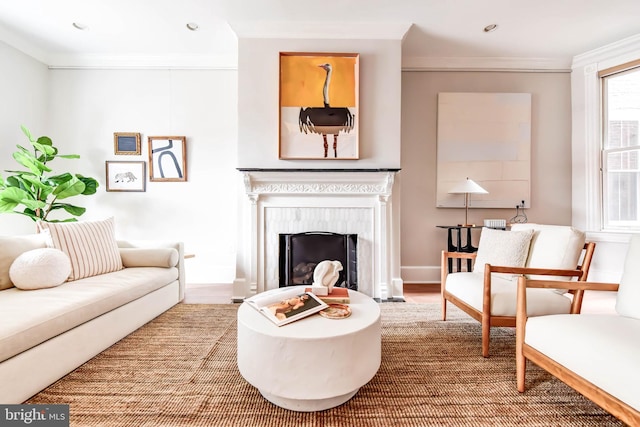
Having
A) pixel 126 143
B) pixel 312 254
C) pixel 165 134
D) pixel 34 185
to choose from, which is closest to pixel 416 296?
pixel 312 254

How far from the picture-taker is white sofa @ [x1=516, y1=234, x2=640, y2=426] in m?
0.99

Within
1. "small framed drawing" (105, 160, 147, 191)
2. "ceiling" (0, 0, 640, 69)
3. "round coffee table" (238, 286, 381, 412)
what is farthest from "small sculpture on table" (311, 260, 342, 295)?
"small framed drawing" (105, 160, 147, 191)

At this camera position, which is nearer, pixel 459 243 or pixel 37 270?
pixel 37 270

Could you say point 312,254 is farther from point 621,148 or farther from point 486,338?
point 621,148

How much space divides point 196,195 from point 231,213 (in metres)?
0.50

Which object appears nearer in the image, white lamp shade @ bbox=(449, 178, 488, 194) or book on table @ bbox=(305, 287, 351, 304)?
book on table @ bbox=(305, 287, 351, 304)

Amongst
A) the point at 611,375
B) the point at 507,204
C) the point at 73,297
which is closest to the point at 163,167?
the point at 73,297

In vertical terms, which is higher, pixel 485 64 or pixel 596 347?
pixel 485 64

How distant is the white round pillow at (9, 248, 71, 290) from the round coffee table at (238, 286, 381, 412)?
1.48m

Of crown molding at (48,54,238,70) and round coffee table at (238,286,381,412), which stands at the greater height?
crown molding at (48,54,238,70)

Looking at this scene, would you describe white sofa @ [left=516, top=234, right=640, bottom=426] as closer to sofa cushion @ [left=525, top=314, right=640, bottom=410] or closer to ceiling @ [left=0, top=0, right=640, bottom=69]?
sofa cushion @ [left=525, top=314, right=640, bottom=410]

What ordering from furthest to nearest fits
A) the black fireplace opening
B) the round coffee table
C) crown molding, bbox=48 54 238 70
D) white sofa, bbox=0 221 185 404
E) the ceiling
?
crown molding, bbox=48 54 238 70 → the black fireplace opening → the ceiling → white sofa, bbox=0 221 185 404 → the round coffee table

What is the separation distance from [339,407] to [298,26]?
10.7 ft

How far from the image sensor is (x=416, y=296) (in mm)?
3123
